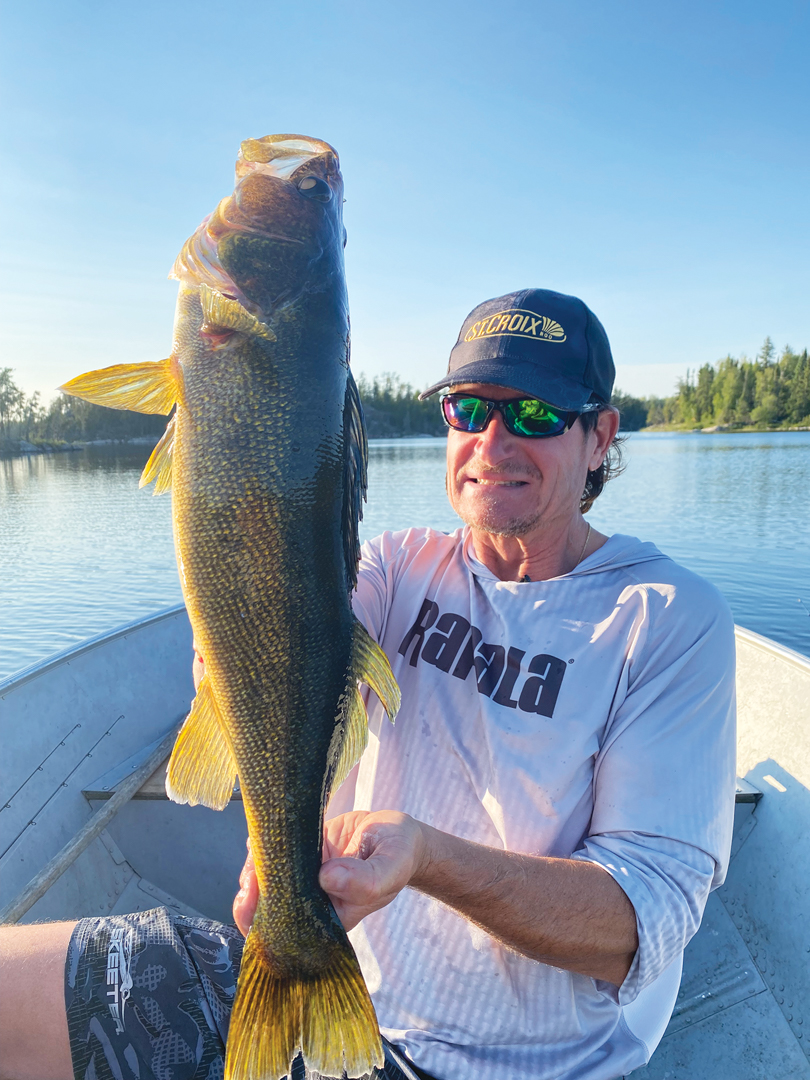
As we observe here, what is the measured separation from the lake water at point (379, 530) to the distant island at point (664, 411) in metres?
25.1

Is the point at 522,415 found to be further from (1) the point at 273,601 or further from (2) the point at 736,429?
(2) the point at 736,429

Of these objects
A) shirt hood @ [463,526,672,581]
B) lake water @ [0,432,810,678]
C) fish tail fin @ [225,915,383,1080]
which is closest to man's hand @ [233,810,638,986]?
fish tail fin @ [225,915,383,1080]

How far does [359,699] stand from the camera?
1.80 metres

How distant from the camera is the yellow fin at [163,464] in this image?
5.91 ft

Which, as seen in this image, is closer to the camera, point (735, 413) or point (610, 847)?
point (610, 847)

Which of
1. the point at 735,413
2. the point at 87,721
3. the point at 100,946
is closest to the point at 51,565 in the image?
the point at 87,721

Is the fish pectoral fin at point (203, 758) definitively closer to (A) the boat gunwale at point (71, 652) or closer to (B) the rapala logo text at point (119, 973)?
(B) the rapala logo text at point (119, 973)

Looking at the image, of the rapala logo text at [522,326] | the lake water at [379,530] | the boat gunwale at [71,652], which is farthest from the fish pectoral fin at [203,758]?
the lake water at [379,530]

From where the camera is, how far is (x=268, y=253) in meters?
1.92

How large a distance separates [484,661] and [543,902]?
2.47 feet

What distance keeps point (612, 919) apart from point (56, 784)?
11.3 ft

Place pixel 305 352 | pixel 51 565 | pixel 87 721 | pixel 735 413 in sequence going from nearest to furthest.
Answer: pixel 305 352 < pixel 87 721 < pixel 51 565 < pixel 735 413

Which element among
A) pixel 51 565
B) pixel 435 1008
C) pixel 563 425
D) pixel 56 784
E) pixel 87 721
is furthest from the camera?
pixel 51 565

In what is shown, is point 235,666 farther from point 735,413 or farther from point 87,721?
point 735,413
